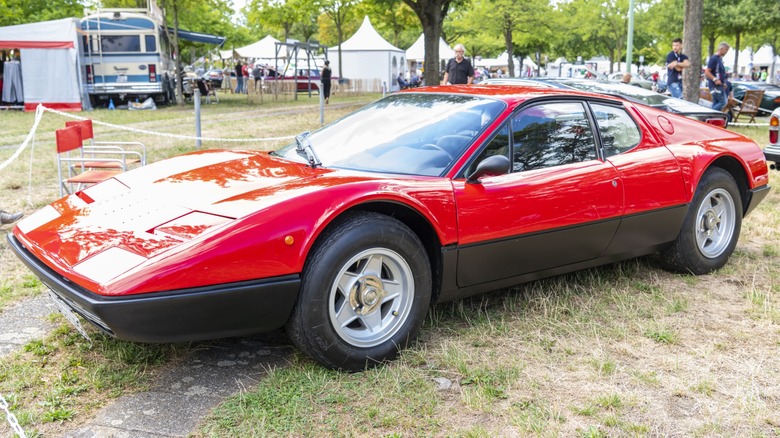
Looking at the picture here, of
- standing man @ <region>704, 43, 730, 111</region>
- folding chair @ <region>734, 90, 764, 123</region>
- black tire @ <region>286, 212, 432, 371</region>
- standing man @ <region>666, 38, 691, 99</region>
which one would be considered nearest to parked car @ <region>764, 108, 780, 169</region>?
black tire @ <region>286, 212, 432, 371</region>

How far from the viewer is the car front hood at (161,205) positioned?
2.81 m

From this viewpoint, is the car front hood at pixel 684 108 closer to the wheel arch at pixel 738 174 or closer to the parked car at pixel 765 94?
the wheel arch at pixel 738 174

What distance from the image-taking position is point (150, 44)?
20.6 metres

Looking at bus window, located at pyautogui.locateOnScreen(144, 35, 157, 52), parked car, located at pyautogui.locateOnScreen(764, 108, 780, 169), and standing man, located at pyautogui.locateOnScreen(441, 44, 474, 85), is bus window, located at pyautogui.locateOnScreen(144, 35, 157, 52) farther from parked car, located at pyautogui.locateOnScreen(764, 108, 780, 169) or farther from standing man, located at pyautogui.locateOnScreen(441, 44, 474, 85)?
parked car, located at pyautogui.locateOnScreen(764, 108, 780, 169)

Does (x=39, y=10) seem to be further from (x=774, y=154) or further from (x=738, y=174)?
(x=738, y=174)

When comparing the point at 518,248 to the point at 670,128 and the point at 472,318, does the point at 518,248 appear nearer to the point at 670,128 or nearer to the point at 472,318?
the point at 472,318

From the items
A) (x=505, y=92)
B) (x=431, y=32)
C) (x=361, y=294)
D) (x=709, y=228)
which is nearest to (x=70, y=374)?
(x=361, y=294)

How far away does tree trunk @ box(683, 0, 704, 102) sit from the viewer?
43.3ft

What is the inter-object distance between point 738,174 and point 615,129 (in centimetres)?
130

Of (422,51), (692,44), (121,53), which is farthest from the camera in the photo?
(422,51)

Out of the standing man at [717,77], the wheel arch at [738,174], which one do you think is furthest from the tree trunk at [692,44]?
the wheel arch at [738,174]

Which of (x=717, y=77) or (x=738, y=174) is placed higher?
(x=717, y=77)

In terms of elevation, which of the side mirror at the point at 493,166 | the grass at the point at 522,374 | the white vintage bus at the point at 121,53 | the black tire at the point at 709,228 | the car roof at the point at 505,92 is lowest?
the grass at the point at 522,374

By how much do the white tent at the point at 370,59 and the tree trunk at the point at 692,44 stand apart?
21.5 meters
